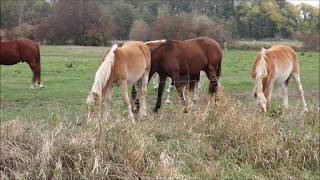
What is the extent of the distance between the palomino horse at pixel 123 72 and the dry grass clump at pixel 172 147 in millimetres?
702

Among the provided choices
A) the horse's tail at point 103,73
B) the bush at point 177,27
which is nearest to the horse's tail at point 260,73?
the horse's tail at point 103,73

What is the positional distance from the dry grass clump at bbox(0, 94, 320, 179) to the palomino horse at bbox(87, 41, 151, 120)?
702 millimetres

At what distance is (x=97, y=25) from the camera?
28.4m

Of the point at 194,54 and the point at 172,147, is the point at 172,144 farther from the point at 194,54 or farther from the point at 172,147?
the point at 194,54

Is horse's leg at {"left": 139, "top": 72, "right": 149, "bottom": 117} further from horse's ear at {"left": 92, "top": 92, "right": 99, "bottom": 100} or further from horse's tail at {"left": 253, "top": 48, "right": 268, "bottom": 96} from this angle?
horse's tail at {"left": 253, "top": 48, "right": 268, "bottom": 96}

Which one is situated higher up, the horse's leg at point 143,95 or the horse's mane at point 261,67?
the horse's mane at point 261,67

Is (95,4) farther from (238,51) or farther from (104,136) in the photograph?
(104,136)

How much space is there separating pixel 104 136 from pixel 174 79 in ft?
10.8

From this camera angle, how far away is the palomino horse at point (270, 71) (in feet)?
29.5

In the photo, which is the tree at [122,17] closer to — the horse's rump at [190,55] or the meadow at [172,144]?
the horse's rump at [190,55]

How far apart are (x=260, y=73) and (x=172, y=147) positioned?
3.11 m

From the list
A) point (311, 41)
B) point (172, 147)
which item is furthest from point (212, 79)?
point (311, 41)

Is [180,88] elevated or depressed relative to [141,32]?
elevated

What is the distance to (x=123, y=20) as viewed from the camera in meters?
27.8
